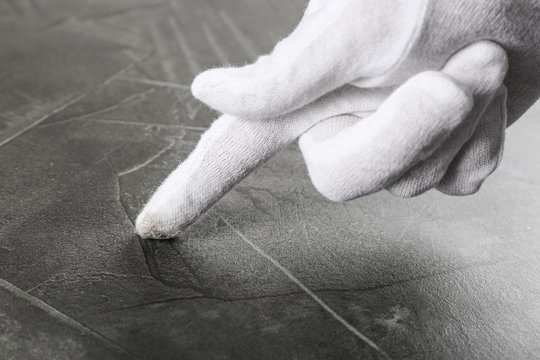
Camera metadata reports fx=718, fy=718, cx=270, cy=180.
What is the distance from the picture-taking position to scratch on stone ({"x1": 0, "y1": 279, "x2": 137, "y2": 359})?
0.92 m

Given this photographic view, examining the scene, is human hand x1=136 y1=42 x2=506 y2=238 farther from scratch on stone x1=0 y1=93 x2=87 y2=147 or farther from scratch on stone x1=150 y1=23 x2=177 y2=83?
scratch on stone x1=150 y1=23 x2=177 y2=83

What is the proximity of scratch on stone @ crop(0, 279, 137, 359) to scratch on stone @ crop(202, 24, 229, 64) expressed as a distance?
101 centimetres

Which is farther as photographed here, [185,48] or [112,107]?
[185,48]

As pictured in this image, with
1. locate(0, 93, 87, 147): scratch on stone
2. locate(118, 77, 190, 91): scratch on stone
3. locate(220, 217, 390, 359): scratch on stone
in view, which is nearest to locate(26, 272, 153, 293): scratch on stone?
locate(220, 217, 390, 359): scratch on stone

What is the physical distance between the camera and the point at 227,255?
1119 mm

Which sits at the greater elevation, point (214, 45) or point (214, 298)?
point (214, 298)

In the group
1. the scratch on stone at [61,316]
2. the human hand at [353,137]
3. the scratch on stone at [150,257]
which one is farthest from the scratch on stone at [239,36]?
the scratch on stone at [61,316]

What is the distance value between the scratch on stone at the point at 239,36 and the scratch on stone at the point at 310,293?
0.88 metres

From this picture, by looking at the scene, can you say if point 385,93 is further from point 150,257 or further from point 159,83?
point 159,83

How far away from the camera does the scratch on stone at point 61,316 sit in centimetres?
92

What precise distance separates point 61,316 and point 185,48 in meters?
1.16

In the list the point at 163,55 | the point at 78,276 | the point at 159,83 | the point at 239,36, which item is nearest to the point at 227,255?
the point at 78,276

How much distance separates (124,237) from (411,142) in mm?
520

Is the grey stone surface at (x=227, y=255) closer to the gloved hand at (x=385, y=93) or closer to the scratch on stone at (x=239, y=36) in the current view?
the gloved hand at (x=385, y=93)
